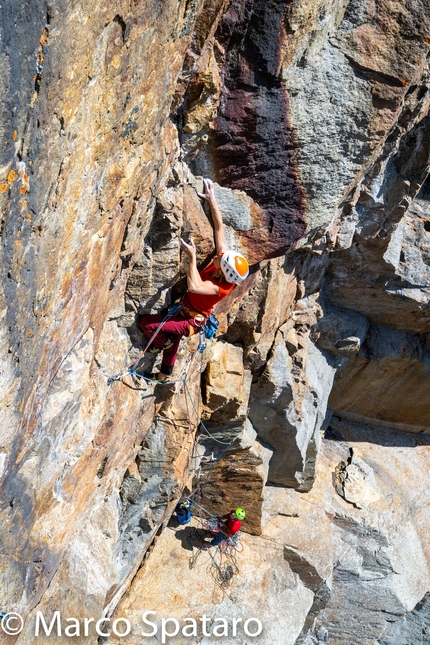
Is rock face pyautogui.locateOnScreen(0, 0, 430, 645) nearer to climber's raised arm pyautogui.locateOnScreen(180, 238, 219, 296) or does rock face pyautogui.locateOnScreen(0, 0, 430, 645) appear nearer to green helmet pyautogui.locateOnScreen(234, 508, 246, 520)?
climber's raised arm pyautogui.locateOnScreen(180, 238, 219, 296)

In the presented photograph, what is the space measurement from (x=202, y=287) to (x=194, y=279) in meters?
0.11

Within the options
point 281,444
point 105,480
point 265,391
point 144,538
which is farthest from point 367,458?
point 105,480

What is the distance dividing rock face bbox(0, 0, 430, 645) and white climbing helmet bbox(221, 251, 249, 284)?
0.35 metres

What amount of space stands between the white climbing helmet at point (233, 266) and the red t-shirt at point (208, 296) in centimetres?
17

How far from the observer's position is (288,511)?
10969 millimetres

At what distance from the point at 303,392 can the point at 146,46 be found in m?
7.33

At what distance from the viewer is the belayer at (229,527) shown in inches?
372

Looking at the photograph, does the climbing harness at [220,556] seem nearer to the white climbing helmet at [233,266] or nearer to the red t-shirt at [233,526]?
the red t-shirt at [233,526]

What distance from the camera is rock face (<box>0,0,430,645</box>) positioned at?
2.97m

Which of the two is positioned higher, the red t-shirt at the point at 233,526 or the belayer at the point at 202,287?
the belayer at the point at 202,287

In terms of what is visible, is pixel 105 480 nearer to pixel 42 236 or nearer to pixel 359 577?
pixel 42 236

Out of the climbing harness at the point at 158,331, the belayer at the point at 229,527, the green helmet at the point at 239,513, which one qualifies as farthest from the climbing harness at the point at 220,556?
the climbing harness at the point at 158,331

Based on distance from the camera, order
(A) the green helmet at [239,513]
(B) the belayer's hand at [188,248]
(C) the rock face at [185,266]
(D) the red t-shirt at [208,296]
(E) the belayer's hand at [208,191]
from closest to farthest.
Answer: (C) the rock face at [185,266] → (B) the belayer's hand at [188,248] → (E) the belayer's hand at [208,191] → (D) the red t-shirt at [208,296] → (A) the green helmet at [239,513]

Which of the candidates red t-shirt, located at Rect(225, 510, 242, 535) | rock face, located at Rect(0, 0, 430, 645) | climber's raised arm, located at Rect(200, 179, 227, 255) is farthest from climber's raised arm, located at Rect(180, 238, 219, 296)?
red t-shirt, located at Rect(225, 510, 242, 535)
